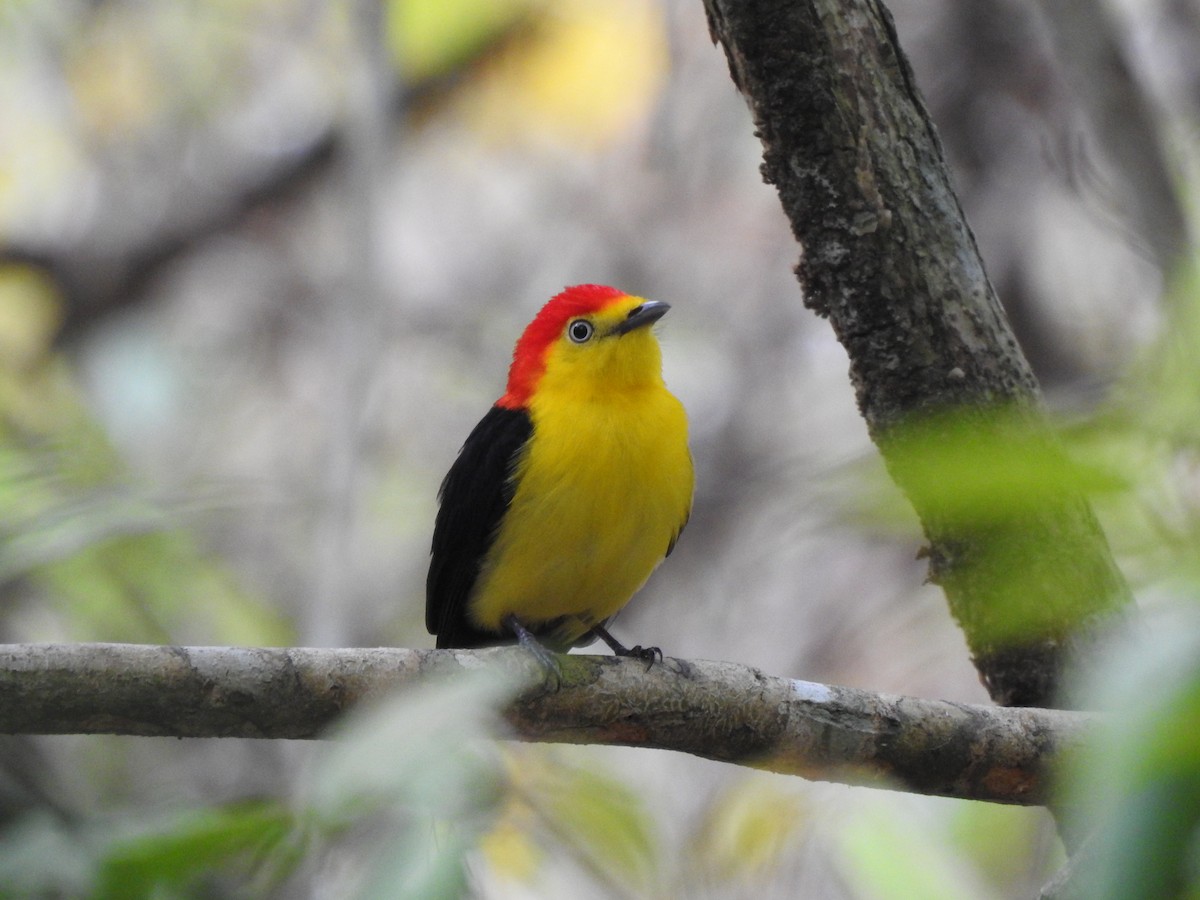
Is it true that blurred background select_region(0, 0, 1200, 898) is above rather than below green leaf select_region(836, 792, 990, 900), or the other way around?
above

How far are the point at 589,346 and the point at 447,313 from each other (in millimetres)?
3662

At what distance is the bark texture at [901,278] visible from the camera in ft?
9.34

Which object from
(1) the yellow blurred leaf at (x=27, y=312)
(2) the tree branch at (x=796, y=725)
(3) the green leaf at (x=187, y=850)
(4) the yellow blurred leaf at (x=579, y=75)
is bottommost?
(2) the tree branch at (x=796, y=725)

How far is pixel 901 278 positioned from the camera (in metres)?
3.04

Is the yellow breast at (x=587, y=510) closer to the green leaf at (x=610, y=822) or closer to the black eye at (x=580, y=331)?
the black eye at (x=580, y=331)

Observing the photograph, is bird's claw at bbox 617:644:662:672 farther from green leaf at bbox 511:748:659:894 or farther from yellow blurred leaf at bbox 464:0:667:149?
yellow blurred leaf at bbox 464:0:667:149

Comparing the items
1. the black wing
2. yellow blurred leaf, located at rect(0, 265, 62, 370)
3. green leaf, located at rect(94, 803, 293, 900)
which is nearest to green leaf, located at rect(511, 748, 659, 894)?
green leaf, located at rect(94, 803, 293, 900)

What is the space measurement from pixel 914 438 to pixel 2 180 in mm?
6012

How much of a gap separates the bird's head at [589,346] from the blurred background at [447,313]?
688 mm

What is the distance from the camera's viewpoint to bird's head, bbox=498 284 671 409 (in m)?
4.05

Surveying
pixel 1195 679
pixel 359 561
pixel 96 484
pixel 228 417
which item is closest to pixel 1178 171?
pixel 1195 679

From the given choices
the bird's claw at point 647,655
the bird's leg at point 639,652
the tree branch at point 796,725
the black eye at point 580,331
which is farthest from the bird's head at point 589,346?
the tree branch at point 796,725

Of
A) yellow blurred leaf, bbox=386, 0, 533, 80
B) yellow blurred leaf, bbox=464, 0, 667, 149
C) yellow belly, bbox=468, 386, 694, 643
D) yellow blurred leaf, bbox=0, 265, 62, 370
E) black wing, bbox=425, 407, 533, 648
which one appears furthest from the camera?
yellow blurred leaf, bbox=464, 0, 667, 149

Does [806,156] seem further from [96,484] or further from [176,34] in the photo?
[176,34]
